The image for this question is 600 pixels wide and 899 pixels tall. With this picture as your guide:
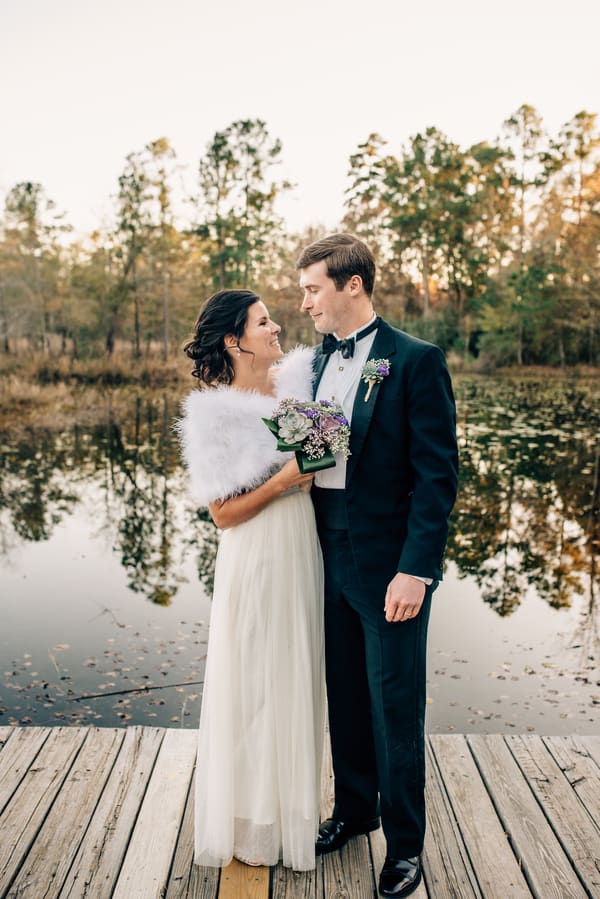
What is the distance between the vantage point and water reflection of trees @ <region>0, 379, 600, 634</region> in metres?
8.26

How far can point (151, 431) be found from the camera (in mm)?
17422

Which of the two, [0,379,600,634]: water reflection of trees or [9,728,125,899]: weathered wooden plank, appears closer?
[9,728,125,899]: weathered wooden plank

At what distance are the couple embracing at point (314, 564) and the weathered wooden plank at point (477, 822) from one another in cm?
28

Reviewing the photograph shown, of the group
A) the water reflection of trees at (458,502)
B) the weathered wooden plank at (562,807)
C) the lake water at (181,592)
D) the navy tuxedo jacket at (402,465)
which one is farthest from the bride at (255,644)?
the water reflection of trees at (458,502)

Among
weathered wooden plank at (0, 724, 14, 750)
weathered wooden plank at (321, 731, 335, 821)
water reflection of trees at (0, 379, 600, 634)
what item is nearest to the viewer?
weathered wooden plank at (321, 731, 335, 821)

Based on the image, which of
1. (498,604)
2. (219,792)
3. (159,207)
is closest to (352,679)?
(219,792)

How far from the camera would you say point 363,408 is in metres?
2.67

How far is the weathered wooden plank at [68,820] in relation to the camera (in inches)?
105

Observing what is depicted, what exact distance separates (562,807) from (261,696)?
1.41 meters

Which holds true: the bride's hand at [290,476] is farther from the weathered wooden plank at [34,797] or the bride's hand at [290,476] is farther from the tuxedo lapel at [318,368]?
the weathered wooden plank at [34,797]

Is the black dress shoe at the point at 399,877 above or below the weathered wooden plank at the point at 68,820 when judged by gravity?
above

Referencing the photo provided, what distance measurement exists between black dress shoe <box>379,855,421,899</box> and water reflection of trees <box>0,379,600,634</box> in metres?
4.72

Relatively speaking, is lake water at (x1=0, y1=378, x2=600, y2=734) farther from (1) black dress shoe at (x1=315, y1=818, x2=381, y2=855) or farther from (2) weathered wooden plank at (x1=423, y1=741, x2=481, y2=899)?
(1) black dress shoe at (x1=315, y1=818, x2=381, y2=855)

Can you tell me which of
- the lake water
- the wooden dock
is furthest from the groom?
the lake water
